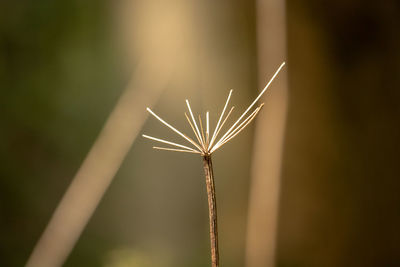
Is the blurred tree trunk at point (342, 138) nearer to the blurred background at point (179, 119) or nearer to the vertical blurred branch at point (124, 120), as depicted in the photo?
the blurred background at point (179, 119)

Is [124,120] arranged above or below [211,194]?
above

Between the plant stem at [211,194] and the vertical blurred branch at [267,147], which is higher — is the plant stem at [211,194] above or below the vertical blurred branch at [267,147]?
below

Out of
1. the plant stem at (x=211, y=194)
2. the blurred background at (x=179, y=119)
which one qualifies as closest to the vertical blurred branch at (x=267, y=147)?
the blurred background at (x=179, y=119)

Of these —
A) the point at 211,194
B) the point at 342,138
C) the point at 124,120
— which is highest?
the point at 342,138

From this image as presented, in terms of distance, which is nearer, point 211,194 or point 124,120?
point 211,194

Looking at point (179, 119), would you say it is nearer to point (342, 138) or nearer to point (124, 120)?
point (124, 120)

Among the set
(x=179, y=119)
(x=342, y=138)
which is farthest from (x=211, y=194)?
(x=342, y=138)

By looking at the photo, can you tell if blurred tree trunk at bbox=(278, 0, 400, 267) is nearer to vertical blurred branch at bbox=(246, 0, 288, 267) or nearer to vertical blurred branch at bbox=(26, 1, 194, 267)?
vertical blurred branch at bbox=(246, 0, 288, 267)
